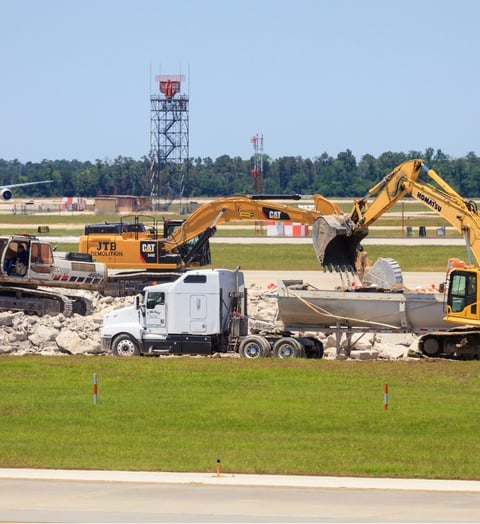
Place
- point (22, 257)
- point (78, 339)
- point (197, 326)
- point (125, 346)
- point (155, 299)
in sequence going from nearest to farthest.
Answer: point (197, 326)
point (155, 299)
point (125, 346)
point (78, 339)
point (22, 257)

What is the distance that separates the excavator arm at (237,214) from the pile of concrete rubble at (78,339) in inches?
308

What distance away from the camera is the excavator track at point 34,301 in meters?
46.8

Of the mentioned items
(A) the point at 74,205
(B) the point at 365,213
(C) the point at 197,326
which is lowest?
(C) the point at 197,326

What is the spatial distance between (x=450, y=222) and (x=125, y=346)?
8.77m

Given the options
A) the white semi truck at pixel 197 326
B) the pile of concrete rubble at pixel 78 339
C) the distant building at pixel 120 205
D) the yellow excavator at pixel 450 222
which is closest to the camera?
the yellow excavator at pixel 450 222

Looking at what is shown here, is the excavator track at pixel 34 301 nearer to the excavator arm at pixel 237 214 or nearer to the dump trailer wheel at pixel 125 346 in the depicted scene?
the excavator arm at pixel 237 214

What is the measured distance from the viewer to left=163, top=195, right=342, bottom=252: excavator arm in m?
52.1

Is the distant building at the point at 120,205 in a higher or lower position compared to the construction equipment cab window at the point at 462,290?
higher

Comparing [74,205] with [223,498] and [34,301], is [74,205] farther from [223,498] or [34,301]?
[223,498]

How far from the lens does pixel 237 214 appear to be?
5316 centimetres

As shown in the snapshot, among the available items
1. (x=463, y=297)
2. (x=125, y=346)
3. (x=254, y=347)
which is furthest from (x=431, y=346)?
(x=125, y=346)

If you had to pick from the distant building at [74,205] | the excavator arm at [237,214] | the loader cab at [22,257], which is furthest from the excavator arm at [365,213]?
the distant building at [74,205]

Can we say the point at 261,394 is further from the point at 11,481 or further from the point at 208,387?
the point at 11,481

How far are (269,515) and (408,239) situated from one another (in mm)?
76014
